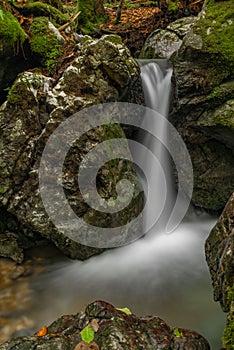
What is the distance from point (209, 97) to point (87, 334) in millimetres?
4097

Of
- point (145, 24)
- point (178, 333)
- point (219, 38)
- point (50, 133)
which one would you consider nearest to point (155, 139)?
point (219, 38)

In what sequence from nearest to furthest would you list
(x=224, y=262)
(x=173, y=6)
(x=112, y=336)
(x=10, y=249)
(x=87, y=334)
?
(x=112, y=336) → (x=87, y=334) → (x=224, y=262) → (x=10, y=249) → (x=173, y=6)

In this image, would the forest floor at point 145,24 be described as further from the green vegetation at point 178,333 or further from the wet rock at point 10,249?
the green vegetation at point 178,333

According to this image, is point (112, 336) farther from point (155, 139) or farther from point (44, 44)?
point (44, 44)

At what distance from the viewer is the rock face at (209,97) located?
4957 millimetres

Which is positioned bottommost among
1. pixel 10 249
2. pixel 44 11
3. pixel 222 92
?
pixel 10 249

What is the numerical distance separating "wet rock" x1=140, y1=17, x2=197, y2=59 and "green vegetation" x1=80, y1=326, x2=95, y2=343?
22.7 ft

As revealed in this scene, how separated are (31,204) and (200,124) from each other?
3121 millimetres

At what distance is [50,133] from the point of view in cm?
455

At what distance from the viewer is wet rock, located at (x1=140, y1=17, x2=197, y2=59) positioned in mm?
7781

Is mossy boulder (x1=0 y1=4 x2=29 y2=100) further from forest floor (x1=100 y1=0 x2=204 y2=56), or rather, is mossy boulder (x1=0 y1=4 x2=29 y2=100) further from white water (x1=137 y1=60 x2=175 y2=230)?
forest floor (x1=100 y1=0 x2=204 y2=56)

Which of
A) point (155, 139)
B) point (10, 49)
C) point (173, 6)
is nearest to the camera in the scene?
point (10, 49)

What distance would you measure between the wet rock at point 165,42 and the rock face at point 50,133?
10.7 feet

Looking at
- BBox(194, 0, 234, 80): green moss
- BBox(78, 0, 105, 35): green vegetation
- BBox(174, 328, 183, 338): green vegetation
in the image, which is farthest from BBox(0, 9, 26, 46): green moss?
BBox(174, 328, 183, 338): green vegetation
